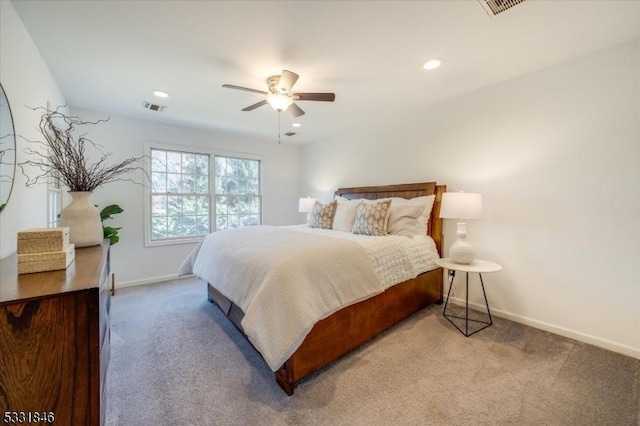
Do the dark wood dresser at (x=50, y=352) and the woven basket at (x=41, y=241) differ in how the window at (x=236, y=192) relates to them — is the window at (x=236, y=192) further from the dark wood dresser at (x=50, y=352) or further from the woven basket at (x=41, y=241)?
the dark wood dresser at (x=50, y=352)

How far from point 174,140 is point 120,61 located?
1877 mm

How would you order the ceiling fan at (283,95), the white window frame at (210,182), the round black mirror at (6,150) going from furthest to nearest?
the white window frame at (210,182)
the ceiling fan at (283,95)
the round black mirror at (6,150)

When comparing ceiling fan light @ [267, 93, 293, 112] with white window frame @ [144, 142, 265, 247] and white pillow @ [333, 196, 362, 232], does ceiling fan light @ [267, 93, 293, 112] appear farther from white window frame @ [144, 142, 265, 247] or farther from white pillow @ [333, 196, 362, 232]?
white window frame @ [144, 142, 265, 247]

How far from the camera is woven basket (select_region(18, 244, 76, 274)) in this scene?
1055 mm

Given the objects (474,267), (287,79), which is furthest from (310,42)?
(474,267)

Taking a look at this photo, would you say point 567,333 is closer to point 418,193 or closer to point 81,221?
point 418,193

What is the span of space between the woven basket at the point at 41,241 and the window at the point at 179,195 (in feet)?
10.2

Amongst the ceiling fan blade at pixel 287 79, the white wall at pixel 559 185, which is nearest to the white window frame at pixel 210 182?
the ceiling fan blade at pixel 287 79

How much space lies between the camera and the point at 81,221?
1.64 metres

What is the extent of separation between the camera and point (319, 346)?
5.89 ft

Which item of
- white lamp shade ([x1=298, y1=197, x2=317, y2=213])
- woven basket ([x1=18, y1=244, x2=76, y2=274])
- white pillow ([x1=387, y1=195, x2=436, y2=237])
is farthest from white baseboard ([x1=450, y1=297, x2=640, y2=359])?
woven basket ([x1=18, y1=244, x2=76, y2=274])

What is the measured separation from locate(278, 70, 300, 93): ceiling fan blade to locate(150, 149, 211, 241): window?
2754 millimetres

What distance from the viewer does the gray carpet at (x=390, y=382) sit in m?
1.47

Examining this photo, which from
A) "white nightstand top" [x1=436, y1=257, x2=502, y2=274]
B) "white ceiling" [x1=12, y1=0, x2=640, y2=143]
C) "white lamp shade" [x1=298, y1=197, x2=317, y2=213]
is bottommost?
"white nightstand top" [x1=436, y1=257, x2=502, y2=274]
